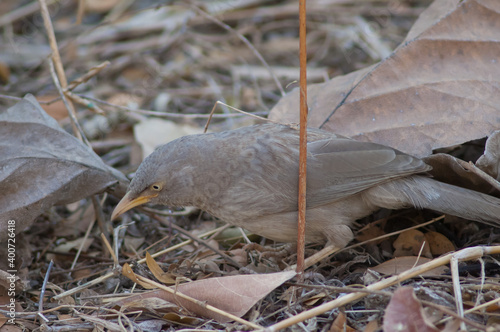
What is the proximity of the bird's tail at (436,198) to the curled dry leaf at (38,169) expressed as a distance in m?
1.87

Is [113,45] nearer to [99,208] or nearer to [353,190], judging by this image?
[99,208]

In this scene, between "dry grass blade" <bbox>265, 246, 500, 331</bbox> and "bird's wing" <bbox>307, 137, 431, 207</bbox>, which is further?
"bird's wing" <bbox>307, 137, 431, 207</bbox>

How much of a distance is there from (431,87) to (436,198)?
0.91 meters

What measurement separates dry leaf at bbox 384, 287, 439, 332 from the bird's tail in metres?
1.06

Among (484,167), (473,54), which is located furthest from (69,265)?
(473,54)

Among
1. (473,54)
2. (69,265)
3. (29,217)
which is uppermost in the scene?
(473,54)

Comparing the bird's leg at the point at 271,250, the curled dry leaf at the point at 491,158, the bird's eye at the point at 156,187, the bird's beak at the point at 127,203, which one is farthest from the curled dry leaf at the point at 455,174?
the bird's beak at the point at 127,203

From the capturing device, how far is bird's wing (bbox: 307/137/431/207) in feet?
11.3

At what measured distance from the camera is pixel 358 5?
21.4 feet

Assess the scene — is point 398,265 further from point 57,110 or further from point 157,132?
point 57,110

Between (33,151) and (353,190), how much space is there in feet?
7.19

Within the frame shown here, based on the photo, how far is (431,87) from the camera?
3.84m

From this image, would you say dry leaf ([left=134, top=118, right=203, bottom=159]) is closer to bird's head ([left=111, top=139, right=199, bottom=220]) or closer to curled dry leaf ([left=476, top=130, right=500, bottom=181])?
bird's head ([left=111, top=139, right=199, bottom=220])

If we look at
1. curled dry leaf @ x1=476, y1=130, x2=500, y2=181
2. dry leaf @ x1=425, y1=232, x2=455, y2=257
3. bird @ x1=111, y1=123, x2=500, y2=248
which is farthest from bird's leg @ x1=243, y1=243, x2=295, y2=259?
curled dry leaf @ x1=476, y1=130, x2=500, y2=181
